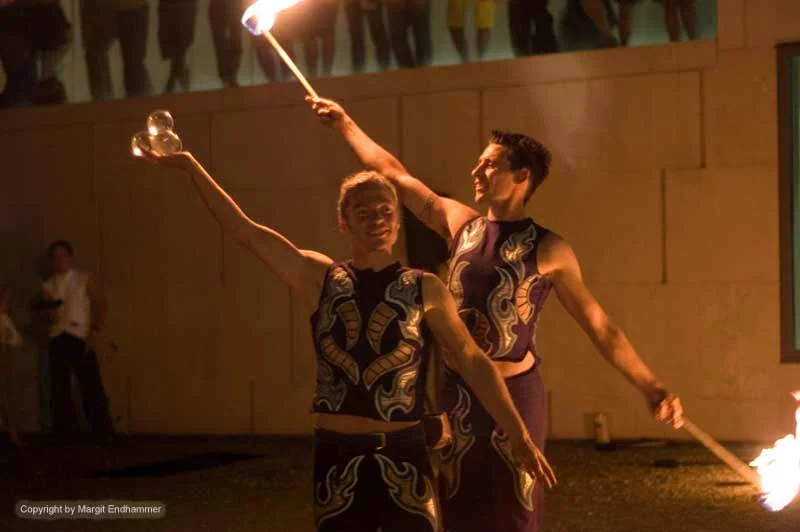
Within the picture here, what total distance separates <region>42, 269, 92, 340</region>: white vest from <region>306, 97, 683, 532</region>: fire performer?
294 inches

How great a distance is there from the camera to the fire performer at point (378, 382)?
3.90 meters

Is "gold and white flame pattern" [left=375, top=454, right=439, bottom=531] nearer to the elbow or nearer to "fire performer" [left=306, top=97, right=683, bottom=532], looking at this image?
the elbow

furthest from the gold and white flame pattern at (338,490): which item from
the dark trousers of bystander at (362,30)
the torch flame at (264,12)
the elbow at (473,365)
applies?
the dark trousers of bystander at (362,30)

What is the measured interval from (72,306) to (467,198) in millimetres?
3711

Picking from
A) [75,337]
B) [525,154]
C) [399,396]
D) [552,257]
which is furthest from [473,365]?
[75,337]

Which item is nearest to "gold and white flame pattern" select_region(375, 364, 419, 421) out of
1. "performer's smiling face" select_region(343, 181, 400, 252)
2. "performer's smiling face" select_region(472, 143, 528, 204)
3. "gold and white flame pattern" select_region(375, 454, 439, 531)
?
"gold and white flame pattern" select_region(375, 454, 439, 531)

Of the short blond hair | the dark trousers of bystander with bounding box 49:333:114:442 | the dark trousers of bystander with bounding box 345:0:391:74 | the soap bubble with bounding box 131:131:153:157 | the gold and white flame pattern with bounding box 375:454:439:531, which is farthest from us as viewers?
the dark trousers of bystander with bounding box 49:333:114:442

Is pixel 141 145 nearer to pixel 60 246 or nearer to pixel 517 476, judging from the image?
pixel 517 476

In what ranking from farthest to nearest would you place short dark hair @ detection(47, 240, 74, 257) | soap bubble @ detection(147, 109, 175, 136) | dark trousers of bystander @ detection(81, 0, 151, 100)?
dark trousers of bystander @ detection(81, 0, 151, 100) → short dark hair @ detection(47, 240, 74, 257) → soap bubble @ detection(147, 109, 175, 136)

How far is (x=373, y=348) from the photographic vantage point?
13.0 ft

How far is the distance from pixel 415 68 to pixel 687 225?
263 centimetres

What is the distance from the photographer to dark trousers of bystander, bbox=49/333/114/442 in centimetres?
1186

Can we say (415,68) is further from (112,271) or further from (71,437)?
(71,437)

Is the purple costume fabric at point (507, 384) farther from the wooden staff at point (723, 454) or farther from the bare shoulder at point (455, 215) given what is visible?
the wooden staff at point (723, 454)
